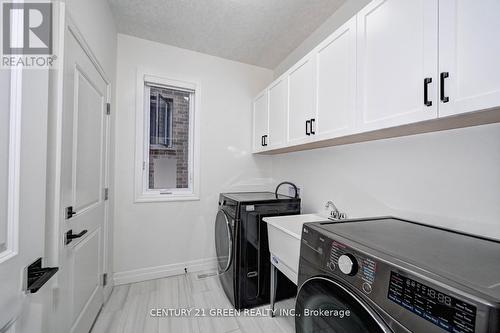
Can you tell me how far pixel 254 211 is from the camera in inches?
71.9

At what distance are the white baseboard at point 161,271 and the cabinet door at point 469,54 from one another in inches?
101

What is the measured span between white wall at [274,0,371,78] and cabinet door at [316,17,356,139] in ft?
1.72

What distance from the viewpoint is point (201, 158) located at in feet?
8.27

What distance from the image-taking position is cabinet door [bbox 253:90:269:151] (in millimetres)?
2369

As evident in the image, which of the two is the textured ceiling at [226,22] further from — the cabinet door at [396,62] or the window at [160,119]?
the cabinet door at [396,62]

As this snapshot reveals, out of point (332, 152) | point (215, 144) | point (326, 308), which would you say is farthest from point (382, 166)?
point (215, 144)

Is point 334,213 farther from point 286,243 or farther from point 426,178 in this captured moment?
point 426,178

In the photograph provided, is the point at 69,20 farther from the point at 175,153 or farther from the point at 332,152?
the point at 332,152

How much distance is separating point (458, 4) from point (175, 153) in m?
2.48

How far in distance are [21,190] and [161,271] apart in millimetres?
1984

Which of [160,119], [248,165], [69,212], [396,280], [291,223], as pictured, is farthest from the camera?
[248,165]

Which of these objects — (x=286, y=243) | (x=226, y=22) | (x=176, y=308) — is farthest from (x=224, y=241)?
(x=226, y=22)

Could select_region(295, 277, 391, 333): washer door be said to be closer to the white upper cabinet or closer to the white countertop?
the white countertop

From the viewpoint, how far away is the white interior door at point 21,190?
2.05 feet
